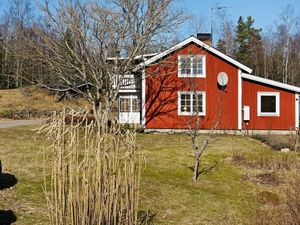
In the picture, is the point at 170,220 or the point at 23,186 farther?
the point at 23,186

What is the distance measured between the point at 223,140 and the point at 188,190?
9.41m

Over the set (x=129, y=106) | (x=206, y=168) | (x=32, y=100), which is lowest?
(x=206, y=168)

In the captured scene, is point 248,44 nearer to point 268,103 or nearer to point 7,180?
point 268,103

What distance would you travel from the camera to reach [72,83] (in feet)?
62.8

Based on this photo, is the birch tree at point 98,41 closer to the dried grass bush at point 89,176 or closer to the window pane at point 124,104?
the window pane at point 124,104

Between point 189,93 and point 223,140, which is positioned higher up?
point 189,93

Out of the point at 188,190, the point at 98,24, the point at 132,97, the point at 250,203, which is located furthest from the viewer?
the point at 132,97

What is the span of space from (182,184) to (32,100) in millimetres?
30558

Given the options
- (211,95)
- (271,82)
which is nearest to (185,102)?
(211,95)

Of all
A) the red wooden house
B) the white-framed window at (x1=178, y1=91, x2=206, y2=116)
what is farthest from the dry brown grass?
the white-framed window at (x1=178, y1=91, x2=206, y2=116)

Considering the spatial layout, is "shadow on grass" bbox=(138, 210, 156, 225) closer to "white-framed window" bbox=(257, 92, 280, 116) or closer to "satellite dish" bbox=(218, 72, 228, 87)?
"satellite dish" bbox=(218, 72, 228, 87)

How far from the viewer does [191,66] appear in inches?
808

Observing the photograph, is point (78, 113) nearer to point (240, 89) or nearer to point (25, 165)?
point (25, 165)

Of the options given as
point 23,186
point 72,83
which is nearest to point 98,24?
point 72,83
